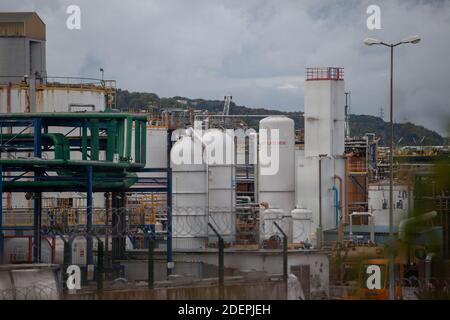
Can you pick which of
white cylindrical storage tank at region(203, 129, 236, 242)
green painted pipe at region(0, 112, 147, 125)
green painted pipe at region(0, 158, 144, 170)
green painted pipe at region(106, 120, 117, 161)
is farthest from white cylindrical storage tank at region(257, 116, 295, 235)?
green painted pipe at region(0, 158, 144, 170)

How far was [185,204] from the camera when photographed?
124ft

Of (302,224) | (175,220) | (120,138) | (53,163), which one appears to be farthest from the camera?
(302,224)

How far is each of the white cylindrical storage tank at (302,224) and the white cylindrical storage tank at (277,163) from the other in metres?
2.65

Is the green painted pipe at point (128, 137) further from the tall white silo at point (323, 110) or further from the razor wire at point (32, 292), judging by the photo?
the tall white silo at point (323, 110)

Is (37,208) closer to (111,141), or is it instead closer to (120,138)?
(111,141)

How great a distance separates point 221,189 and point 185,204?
1893mm

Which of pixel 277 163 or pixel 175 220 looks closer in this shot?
pixel 175 220

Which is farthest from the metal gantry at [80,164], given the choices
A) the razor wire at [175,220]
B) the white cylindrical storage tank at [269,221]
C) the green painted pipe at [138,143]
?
the white cylindrical storage tank at [269,221]

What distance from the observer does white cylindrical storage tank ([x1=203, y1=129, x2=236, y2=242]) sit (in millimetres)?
38344

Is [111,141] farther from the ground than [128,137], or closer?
closer

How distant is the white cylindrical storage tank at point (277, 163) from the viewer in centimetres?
4162

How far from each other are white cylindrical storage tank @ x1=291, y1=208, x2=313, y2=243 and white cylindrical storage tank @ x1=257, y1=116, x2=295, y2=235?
8.71 ft

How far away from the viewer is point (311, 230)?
39.8 meters

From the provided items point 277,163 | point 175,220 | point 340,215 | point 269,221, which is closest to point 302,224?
point 269,221
